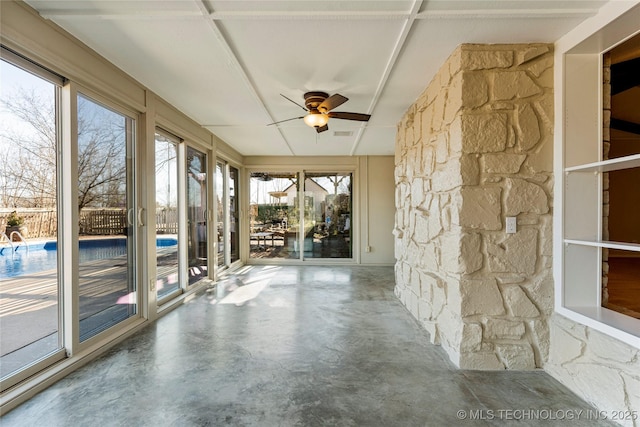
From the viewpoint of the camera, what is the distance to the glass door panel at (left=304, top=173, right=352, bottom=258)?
696 centimetres

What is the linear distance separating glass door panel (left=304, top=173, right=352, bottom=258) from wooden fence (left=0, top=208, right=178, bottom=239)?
374 cm

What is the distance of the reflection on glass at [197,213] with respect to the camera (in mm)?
4469

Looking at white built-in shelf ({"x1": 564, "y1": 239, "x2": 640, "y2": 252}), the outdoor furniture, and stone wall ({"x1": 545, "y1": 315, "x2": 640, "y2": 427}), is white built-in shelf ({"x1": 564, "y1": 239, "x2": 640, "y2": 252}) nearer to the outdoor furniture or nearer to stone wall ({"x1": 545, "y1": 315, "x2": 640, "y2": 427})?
stone wall ({"x1": 545, "y1": 315, "x2": 640, "y2": 427})

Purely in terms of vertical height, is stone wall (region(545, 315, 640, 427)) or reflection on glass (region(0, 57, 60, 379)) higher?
reflection on glass (region(0, 57, 60, 379))

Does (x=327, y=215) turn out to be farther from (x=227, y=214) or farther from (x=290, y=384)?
(x=290, y=384)

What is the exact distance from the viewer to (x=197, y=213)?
471cm

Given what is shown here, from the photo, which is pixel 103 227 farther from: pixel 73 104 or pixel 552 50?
pixel 552 50

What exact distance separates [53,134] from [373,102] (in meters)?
3.01

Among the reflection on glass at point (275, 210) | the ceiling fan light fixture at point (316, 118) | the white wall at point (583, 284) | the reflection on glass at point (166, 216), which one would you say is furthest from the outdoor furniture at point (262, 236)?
the white wall at point (583, 284)

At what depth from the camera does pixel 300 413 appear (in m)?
1.83

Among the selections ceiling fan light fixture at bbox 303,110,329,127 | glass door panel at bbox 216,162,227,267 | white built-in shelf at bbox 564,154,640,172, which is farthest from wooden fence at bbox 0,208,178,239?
white built-in shelf at bbox 564,154,640,172

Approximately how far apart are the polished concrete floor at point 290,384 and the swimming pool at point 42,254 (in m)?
0.84

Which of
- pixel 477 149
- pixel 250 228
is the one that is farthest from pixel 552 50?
pixel 250 228

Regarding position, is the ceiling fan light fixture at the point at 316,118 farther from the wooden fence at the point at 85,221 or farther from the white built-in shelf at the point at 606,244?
the white built-in shelf at the point at 606,244
